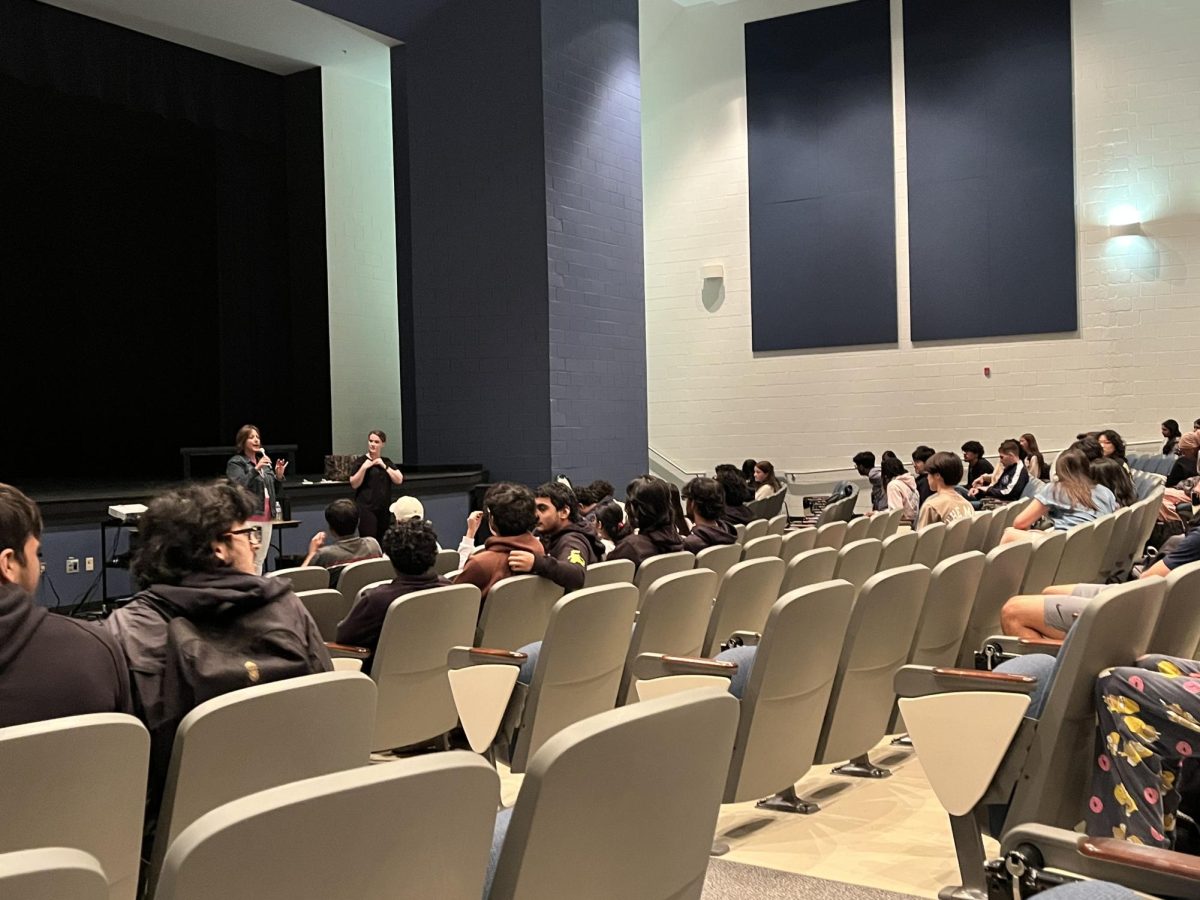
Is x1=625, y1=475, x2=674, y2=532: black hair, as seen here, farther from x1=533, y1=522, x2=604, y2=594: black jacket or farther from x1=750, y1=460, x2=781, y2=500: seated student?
x1=750, y1=460, x2=781, y2=500: seated student

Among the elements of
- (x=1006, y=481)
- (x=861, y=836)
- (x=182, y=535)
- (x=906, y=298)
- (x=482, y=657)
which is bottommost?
(x=861, y=836)

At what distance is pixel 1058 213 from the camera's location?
1290 centimetres

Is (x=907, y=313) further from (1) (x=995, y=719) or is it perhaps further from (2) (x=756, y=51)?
(1) (x=995, y=719)

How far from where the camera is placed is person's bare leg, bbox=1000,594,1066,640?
3.56 metres

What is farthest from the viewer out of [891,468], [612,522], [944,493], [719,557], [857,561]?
[891,468]

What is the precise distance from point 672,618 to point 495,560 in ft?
2.73

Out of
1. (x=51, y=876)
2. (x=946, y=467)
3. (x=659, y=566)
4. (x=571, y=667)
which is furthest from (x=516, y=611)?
(x=946, y=467)

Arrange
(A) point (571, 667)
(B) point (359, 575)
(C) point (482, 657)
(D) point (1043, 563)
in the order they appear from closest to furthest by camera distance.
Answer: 1. (A) point (571, 667)
2. (C) point (482, 657)
3. (D) point (1043, 563)
4. (B) point (359, 575)

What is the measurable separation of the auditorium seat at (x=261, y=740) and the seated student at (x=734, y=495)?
487 cm

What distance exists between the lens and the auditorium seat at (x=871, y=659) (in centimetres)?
304

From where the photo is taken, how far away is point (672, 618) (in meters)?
3.56

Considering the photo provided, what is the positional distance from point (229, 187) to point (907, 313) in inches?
309

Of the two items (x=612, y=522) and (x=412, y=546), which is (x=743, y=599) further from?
(x=612, y=522)

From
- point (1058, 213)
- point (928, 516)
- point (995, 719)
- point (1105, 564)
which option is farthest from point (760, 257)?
point (995, 719)
